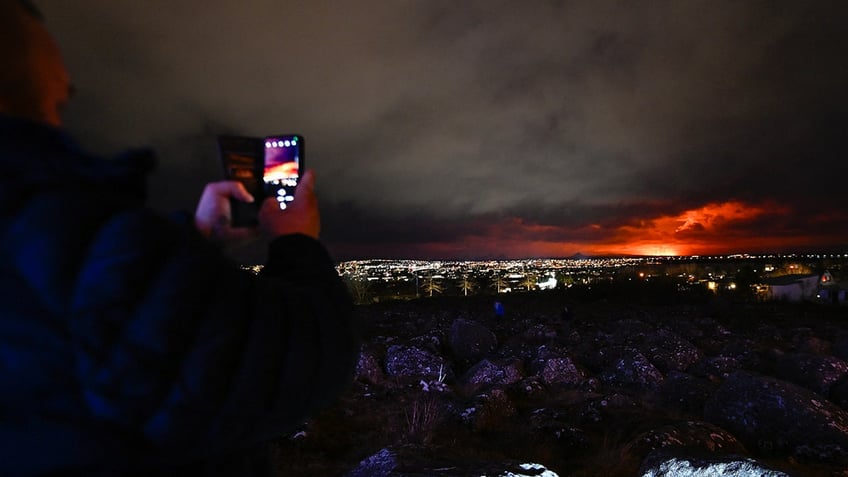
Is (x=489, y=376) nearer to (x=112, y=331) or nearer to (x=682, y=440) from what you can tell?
(x=682, y=440)

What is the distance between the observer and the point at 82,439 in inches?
33.3

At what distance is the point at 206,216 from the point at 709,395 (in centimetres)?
862

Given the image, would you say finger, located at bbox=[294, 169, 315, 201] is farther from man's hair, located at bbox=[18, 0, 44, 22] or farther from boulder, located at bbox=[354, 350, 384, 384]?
boulder, located at bbox=[354, 350, 384, 384]

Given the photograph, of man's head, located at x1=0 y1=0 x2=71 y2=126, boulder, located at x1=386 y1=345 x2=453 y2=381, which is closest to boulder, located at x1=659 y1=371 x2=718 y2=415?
boulder, located at x1=386 y1=345 x2=453 y2=381

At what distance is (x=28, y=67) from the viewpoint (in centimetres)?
102

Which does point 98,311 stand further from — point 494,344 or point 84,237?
point 494,344

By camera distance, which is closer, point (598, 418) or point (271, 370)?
point (271, 370)

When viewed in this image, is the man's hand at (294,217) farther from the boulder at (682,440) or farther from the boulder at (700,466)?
the boulder at (682,440)

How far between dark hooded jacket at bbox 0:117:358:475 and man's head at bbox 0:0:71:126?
0.19 m

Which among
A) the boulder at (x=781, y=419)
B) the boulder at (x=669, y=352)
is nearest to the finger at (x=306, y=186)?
the boulder at (x=781, y=419)

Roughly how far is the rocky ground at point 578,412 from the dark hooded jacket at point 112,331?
2727mm

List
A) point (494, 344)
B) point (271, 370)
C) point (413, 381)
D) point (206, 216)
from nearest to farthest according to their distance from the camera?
1. point (271, 370)
2. point (206, 216)
3. point (413, 381)
4. point (494, 344)

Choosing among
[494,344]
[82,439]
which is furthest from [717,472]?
[494,344]

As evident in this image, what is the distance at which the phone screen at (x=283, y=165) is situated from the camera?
161 cm
